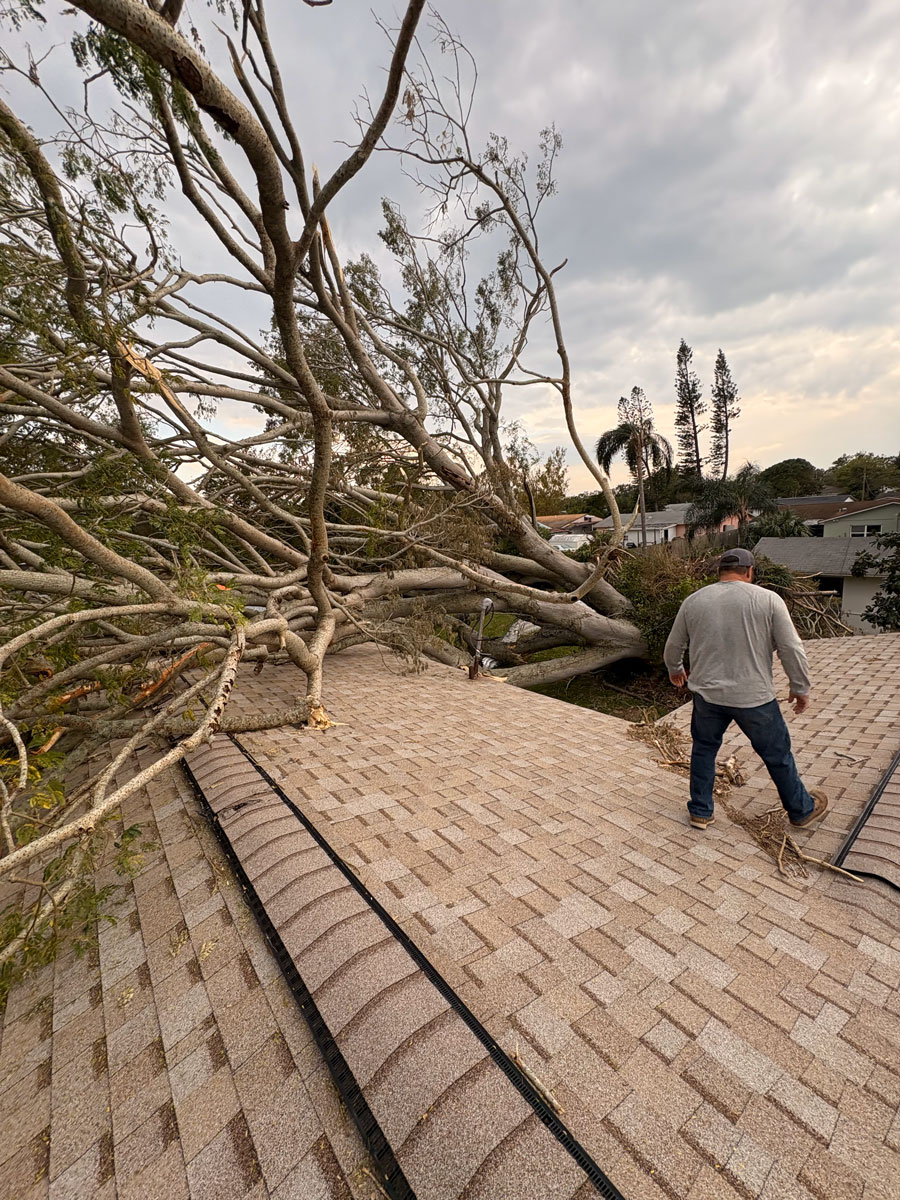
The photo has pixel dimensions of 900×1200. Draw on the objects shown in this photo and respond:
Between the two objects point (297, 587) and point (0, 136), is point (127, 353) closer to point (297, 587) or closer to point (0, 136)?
point (0, 136)

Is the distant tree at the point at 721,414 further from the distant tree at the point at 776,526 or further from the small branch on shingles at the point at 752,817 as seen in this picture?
the small branch on shingles at the point at 752,817

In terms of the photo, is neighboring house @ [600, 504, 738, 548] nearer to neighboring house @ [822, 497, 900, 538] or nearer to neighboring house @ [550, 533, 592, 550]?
neighboring house @ [550, 533, 592, 550]

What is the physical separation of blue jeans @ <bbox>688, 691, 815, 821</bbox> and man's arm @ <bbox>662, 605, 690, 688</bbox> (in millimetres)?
272

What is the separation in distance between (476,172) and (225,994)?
29.9 feet

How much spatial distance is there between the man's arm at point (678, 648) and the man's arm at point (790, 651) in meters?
0.45

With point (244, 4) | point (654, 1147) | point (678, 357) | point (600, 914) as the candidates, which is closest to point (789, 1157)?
point (654, 1147)

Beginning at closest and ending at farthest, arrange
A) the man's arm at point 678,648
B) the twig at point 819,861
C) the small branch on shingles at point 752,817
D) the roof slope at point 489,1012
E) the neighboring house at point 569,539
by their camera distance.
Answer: the roof slope at point 489,1012
the twig at point 819,861
the small branch on shingles at point 752,817
the man's arm at point 678,648
the neighboring house at point 569,539

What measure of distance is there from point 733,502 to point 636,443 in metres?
5.46

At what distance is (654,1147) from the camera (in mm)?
1132

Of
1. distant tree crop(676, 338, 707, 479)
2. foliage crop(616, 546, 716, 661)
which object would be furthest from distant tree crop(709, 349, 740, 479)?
foliage crop(616, 546, 716, 661)

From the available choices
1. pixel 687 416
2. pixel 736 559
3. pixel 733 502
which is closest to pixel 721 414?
pixel 687 416

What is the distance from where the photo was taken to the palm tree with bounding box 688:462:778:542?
1984 centimetres

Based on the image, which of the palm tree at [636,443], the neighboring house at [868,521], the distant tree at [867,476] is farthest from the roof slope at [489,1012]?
the distant tree at [867,476]

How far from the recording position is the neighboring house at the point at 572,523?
38969mm
